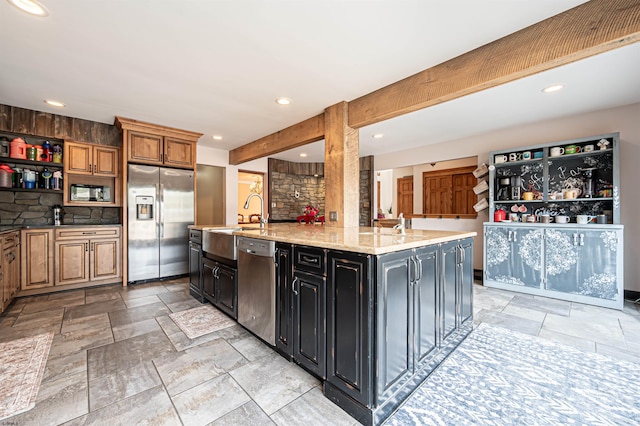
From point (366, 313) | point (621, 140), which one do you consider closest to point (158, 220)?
point (366, 313)

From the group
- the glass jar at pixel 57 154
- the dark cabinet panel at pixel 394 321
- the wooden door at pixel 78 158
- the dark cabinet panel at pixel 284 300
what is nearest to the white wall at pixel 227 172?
the wooden door at pixel 78 158

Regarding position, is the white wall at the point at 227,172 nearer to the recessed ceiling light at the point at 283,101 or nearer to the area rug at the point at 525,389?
the recessed ceiling light at the point at 283,101

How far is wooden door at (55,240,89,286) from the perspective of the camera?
369cm

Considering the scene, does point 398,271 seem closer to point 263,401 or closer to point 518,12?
point 263,401

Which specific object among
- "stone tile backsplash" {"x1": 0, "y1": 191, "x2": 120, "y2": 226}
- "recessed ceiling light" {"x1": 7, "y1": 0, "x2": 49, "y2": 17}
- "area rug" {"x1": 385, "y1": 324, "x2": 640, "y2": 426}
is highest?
"recessed ceiling light" {"x1": 7, "y1": 0, "x2": 49, "y2": 17}

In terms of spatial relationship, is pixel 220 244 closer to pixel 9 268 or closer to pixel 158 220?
pixel 158 220

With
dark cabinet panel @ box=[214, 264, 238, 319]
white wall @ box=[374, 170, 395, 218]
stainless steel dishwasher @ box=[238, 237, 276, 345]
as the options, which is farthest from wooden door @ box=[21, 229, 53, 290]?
white wall @ box=[374, 170, 395, 218]

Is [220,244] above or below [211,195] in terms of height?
below

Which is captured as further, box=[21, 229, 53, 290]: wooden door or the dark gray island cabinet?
box=[21, 229, 53, 290]: wooden door

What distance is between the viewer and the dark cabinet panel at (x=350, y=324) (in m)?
1.43

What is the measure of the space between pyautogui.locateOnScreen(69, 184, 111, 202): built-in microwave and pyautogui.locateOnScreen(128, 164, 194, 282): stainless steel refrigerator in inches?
24.6

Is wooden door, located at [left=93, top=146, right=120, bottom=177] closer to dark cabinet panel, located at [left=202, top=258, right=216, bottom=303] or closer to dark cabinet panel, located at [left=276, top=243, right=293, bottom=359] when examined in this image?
dark cabinet panel, located at [left=202, top=258, right=216, bottom=303]

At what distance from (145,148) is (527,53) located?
4.89m

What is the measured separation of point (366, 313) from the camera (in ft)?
4.71
